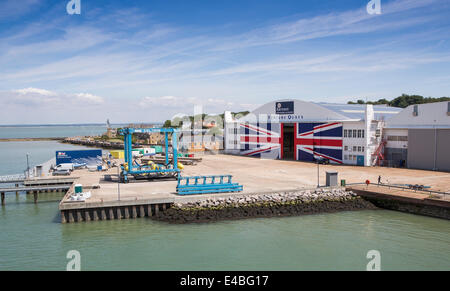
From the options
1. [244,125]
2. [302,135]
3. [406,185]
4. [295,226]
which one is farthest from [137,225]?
[244,125]

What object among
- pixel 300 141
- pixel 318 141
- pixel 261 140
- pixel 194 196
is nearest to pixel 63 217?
pixel 194 196

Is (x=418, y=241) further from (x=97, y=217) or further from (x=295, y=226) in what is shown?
(x=97, y=217)

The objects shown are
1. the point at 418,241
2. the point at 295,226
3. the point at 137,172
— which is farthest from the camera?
the point at 137,172

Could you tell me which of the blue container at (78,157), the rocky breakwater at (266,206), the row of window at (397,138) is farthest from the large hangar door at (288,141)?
the blue container at (78,157)

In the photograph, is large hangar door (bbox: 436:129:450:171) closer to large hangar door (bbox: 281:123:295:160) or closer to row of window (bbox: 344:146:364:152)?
row of window (bbox: 344:146:364:152)

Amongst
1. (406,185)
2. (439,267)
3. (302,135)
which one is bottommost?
(439,267)

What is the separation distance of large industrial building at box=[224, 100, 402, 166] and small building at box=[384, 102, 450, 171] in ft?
4.28

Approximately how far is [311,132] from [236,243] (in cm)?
2658

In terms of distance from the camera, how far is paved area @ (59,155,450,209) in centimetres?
2431

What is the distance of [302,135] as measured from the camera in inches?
1702

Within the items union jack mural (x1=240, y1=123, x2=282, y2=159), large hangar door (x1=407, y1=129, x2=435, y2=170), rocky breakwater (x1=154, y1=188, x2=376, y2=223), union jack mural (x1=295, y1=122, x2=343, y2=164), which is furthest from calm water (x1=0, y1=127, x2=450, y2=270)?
union jack mural (x1=240, y1=123, x2=282, y2=159)

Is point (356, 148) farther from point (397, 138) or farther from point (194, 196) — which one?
point (194, 196)
